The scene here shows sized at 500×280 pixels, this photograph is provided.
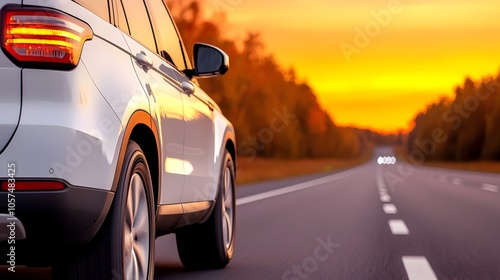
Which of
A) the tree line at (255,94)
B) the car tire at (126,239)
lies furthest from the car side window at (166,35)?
the tree line at (255,94)

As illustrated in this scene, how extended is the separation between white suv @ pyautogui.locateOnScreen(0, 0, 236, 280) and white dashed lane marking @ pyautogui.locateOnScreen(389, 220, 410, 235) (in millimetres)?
5310

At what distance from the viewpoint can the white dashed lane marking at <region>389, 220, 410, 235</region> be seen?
31.9 ft

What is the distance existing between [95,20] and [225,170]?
3.04 m

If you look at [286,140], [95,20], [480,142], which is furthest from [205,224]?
[480,142]

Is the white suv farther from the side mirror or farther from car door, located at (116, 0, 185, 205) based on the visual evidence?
the side mirror

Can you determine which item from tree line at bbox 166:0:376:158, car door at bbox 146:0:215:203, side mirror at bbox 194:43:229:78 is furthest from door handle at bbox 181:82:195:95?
tree line at bbox 166:0:376:158

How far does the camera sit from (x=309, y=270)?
6.23 metres

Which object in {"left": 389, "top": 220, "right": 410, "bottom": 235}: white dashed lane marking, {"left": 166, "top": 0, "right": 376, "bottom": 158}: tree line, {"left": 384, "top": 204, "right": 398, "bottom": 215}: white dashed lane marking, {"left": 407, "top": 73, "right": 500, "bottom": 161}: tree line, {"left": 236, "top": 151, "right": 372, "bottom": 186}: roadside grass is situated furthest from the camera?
{"left": 407, "top": 73, "right": 500, "bottom": 161}: tree line

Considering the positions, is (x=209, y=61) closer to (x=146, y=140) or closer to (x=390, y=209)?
(x=146, y=140)

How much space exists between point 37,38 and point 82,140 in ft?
1.53

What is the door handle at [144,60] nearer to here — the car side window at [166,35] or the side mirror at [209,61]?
the car side window at [166,35]

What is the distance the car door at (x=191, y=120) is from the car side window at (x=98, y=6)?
1.21m

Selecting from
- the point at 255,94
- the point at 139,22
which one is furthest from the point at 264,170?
the point at 139,22

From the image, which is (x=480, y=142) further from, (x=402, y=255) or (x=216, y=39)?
(x=402, y=255)
